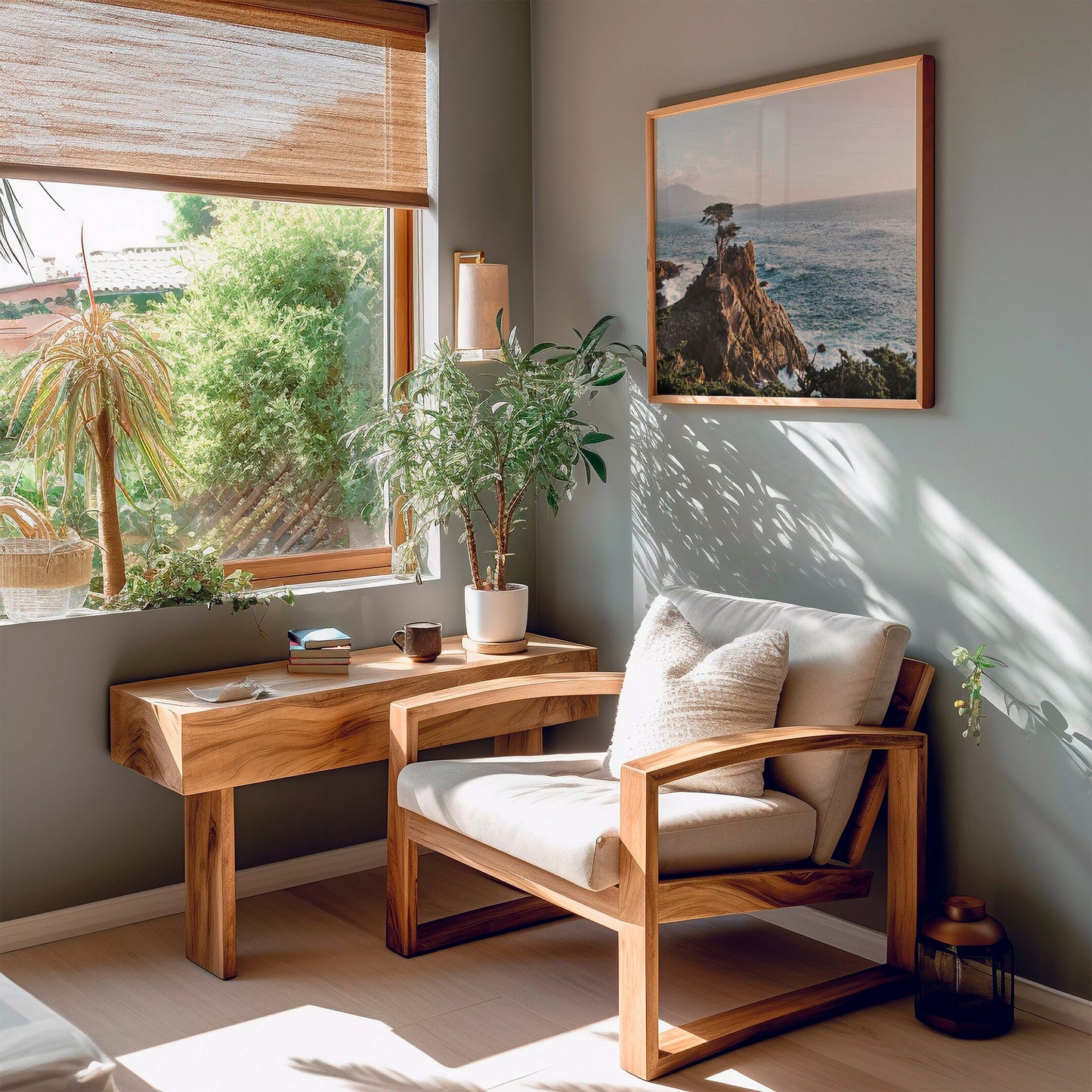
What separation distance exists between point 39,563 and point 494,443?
1204mm

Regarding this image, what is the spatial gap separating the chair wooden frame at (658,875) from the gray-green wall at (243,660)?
0.58 m

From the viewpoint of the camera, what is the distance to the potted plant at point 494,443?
11.6 ft

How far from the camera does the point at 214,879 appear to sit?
309cm

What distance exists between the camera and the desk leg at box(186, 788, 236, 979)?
3.08m

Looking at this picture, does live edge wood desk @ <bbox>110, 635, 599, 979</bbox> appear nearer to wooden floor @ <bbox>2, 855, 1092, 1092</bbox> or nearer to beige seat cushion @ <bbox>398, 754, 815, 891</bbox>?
wooden floor @ <bbox>2, 855, 1092, 1092</bbox>

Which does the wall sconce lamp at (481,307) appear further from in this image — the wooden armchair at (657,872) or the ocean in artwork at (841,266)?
the wooden armchair at (657,872)

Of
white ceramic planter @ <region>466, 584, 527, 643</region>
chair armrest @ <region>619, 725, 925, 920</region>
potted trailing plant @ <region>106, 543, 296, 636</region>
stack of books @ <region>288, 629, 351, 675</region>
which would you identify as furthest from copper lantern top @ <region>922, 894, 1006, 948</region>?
potted trailing plant @ <region>106, 543, 296, 636</region>

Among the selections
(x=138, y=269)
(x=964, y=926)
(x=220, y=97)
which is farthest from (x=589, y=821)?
(x=220, y=97)

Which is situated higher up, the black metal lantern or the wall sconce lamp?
the wall sconce lamp

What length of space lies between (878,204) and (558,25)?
4.52ft

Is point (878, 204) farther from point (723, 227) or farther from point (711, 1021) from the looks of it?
point (711, 1021)

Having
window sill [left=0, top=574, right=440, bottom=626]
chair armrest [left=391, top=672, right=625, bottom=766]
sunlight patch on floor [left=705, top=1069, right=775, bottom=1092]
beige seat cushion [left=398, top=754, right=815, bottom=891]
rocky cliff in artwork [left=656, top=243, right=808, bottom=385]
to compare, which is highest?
rocky cliff in artwork [left=656, top=243, right=808, bottom=385]

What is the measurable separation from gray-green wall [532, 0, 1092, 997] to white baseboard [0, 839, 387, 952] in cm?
129

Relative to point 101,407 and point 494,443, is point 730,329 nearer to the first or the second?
point 494,443
